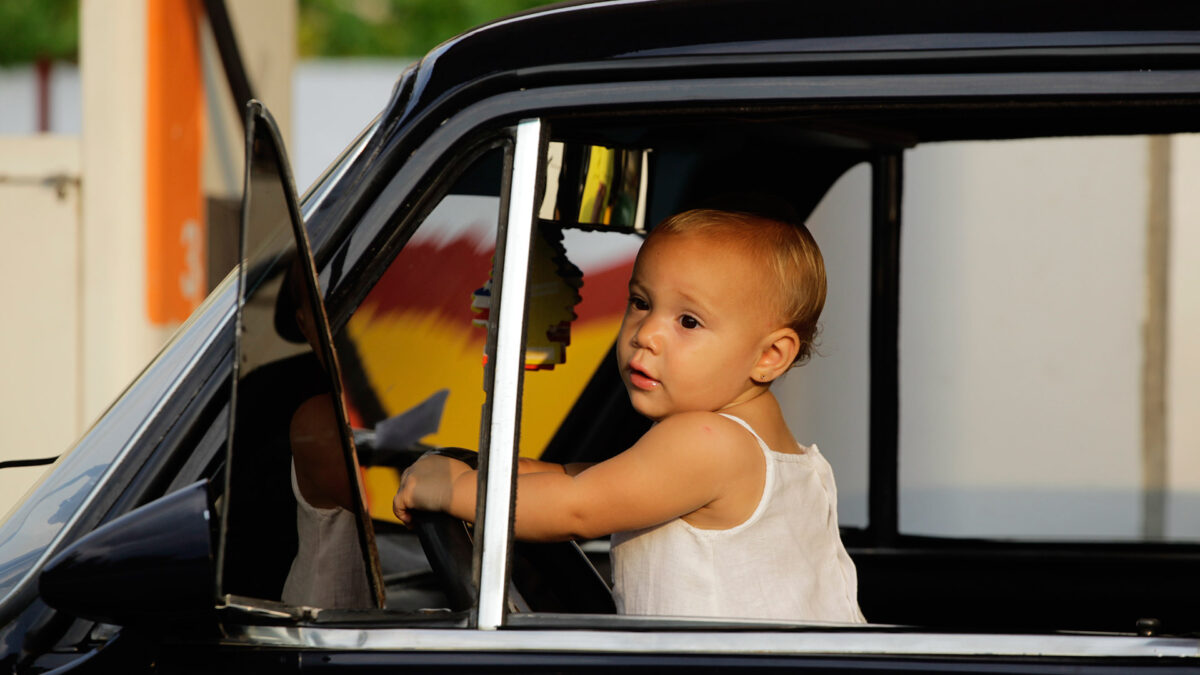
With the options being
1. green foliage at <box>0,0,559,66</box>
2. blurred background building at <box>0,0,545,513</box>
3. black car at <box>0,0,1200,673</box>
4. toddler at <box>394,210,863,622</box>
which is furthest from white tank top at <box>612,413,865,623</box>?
green foliage at <box>0,0,559,66</box>

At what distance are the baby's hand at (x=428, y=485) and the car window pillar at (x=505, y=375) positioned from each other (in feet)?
0.56

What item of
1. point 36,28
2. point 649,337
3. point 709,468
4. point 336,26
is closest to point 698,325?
point 649,337

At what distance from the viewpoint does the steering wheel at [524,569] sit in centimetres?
135

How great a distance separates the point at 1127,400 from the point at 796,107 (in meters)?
3.65

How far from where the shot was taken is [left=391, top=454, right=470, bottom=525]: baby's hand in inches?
53.1

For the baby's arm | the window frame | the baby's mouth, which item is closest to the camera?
the window frame

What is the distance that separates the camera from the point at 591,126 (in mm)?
1274

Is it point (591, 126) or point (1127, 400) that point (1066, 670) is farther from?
point (1127, 400)

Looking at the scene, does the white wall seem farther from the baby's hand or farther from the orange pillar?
the baby's hand

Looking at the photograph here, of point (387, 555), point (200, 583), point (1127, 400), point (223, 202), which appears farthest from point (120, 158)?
point (200, 583)

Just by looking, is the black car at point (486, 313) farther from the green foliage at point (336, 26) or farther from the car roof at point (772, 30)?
the green foliage at point (336, 26)

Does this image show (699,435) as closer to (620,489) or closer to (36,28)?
(620,489)

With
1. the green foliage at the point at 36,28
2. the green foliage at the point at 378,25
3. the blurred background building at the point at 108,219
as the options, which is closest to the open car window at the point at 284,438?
the blurred background building at the point at 108,219

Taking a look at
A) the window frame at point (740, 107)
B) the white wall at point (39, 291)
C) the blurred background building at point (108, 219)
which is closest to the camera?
the window frame at point (740, 107)
